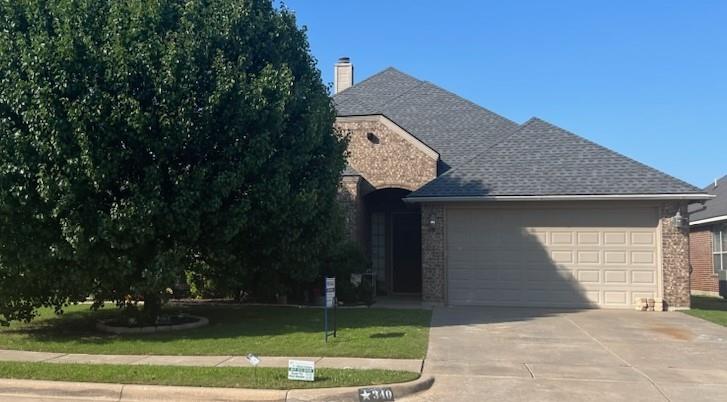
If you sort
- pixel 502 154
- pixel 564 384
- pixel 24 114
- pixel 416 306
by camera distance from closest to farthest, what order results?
pixel 564 384 → pixel 24 114 → pixel 416 306 → pixel 502 154

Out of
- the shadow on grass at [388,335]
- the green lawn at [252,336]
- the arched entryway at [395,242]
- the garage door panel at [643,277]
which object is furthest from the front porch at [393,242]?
the shadow on grass at [388,335]

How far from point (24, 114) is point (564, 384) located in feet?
28.6

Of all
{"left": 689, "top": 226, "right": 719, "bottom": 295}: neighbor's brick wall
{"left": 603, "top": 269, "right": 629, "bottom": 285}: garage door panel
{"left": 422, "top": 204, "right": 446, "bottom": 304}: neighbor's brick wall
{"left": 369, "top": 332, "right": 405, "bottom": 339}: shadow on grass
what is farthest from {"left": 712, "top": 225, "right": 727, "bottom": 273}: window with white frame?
{"left": 369, "top": 332, "right": 405, "bottom": 339}: shadow on grass

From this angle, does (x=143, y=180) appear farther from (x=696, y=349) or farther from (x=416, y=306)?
(x=696, y=349)

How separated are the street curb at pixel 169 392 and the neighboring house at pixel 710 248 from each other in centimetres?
1837

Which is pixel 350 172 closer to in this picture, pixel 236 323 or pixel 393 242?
pixel 393 242

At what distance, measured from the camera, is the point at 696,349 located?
10.2 m

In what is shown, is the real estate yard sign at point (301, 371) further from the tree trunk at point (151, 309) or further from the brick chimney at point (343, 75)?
the brick chimney at point (343, 75)

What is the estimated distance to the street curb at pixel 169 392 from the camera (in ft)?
23.6

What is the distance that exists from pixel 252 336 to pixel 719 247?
19.4 meters

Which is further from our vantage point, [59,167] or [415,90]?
[415,90]

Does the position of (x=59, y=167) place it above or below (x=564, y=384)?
above

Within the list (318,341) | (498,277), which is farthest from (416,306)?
(318,341)

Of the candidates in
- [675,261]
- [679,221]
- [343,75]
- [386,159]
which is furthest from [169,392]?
[343,75]
